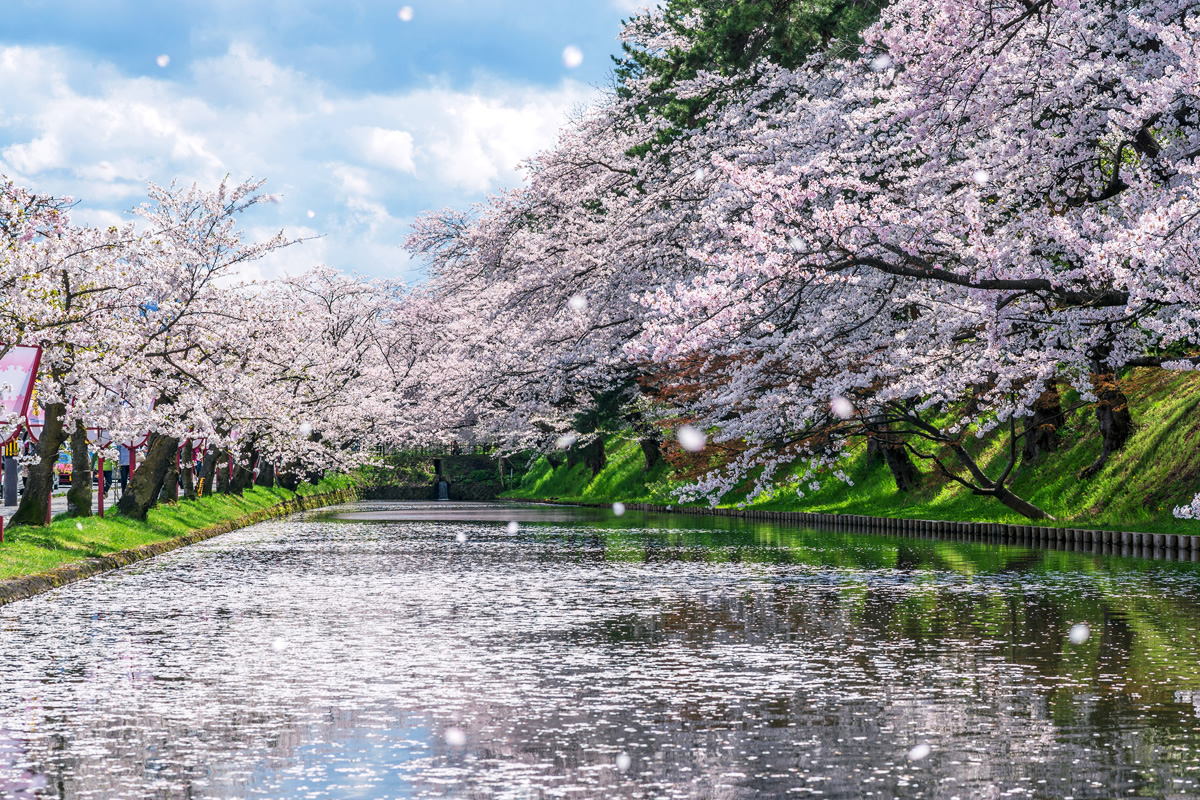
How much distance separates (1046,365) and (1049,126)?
4.33 meters

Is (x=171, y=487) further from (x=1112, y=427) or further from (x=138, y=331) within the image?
(x=1112, y=427)

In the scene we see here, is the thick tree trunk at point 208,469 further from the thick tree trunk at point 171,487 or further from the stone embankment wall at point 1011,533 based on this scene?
the stone embankment wall at point 1011,533

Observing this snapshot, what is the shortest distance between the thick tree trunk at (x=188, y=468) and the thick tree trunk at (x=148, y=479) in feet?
34.8

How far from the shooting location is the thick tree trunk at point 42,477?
89.7 ft

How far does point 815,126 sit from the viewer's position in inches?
1125

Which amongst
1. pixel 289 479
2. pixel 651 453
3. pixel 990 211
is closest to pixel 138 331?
pixel 990 211

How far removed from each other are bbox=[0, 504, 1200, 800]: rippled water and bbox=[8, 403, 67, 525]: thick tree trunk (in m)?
7.57

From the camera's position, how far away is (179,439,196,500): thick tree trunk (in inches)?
1806

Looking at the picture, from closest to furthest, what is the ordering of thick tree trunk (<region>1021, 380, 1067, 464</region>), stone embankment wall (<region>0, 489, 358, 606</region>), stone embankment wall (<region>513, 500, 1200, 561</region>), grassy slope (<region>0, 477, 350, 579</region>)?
stone embankment wall (<region>0, 489, 358, 606</region>) < grassy slope (<region>0, 477, 350, 579</region>) < stone embankment wall (<region>513, 500, 1200, 561</region>) < thick tree trunk (<region>1021, 380, 1067, 464</region>)

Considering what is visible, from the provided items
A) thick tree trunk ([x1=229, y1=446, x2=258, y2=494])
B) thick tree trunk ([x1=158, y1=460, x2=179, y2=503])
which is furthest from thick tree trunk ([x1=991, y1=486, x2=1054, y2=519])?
thick tree trunk ([x1=229, y1=446, x2=258, y2=494])

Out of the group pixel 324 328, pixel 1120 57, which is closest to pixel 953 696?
pixel 1120 57

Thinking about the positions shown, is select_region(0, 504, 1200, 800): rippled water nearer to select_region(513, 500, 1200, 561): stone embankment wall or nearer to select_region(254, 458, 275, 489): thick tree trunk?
select_region(513, 500, 1200, 561): stone embankment wall

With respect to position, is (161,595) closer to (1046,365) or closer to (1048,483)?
(1046,365)

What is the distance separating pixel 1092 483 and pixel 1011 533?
347 centimetres
